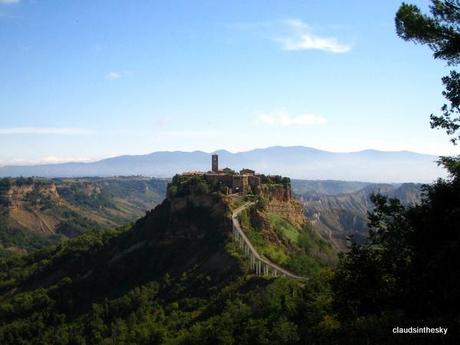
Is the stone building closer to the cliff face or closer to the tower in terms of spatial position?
the cliff face

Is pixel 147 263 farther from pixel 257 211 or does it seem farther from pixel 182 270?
pixel 257 211

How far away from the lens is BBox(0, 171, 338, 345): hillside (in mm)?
42875

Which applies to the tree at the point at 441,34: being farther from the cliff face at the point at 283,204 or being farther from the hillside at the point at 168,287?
the cliff face at the point at 283,204

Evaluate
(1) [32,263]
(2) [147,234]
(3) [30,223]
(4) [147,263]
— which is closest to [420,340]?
(4) [147,263]

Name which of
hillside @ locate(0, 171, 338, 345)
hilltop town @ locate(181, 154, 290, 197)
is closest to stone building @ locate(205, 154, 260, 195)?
hilltop town @ locate(181, 154, 290, 197)

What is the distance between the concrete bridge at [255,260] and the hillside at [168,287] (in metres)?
1.07

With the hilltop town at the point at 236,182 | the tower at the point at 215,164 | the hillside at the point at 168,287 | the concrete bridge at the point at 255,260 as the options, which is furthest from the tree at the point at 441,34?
the tower at the point at 215,164

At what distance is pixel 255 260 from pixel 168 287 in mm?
11457

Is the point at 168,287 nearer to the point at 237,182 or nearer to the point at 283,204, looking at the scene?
the point at 237,182

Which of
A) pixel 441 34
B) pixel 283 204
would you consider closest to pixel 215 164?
pixel 283 204

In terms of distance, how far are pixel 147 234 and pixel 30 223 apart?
136 m

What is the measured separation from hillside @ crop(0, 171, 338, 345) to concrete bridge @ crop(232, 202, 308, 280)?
1.07m

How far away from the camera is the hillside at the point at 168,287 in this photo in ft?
141

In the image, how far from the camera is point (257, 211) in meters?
69.0
